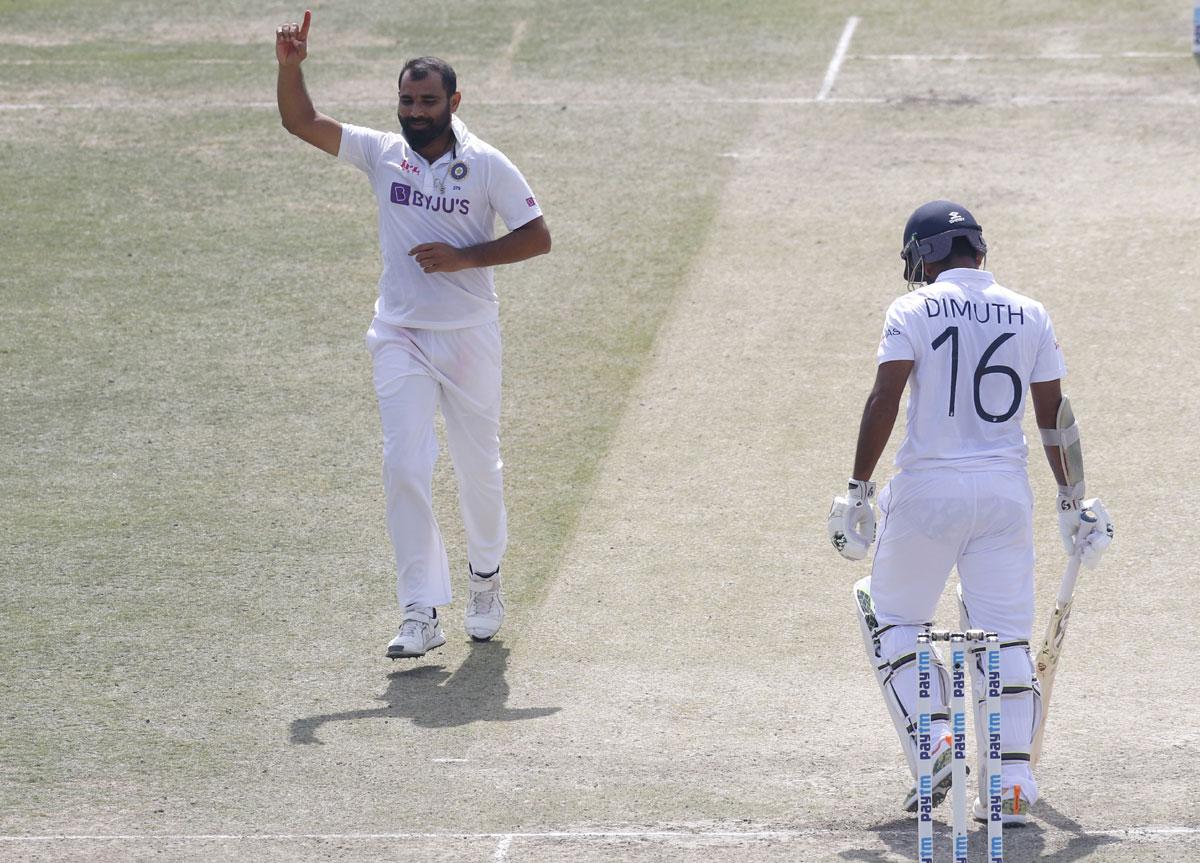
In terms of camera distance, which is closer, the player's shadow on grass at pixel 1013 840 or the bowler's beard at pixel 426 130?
the player's shadow on grass at pixel 1013 840

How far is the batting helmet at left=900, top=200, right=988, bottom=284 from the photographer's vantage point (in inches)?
241

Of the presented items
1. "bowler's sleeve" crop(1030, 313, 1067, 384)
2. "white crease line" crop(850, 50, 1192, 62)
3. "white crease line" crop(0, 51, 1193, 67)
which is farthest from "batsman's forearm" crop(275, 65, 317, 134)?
"white crease line" crop(850, 50, 1192, 62)

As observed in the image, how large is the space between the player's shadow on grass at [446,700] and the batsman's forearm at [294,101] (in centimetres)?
239

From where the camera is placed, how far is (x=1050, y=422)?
6.11 metres

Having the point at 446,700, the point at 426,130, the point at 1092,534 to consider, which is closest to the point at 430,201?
the point at 426,130

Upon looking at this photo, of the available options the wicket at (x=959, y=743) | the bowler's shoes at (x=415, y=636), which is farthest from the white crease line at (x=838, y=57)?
the wicket at (x=959, y=743)

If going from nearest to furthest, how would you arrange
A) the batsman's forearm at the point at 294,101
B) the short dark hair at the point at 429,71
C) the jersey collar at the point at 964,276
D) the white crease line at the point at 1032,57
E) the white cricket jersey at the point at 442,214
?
the jersey collar at the point at 964,276 → the short dark hair at the point at 429,71 → the white cricket jersey at the point at 442,214 → the batsman's forearm at the point at 294,101 → the white crease line at the point at 1032,57

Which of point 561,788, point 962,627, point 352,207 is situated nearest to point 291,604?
point 561,788


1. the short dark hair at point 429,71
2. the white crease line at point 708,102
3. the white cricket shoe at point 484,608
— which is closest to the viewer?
the short dark hair at point 429,71

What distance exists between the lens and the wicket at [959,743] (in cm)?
491

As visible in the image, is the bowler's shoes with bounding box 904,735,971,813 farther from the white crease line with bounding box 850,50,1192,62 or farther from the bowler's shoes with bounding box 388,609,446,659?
the white crease line with bounding box 850,50,1192,62

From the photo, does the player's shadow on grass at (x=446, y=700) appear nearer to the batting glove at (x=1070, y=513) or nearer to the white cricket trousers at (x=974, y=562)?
the white cricket trousers at (x=974, y=562)

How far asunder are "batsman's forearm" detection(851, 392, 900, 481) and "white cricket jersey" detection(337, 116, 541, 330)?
211cm

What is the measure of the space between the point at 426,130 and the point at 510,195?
17.3 inches
